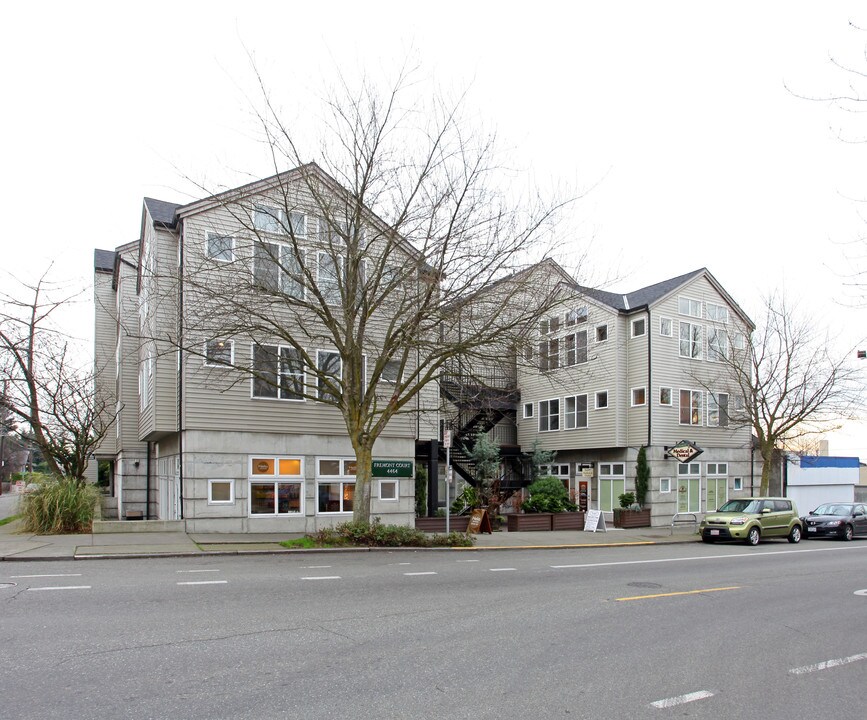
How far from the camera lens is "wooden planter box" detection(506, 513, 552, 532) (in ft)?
84.0

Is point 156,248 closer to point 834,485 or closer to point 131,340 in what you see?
point 131,340

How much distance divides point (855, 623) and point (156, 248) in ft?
59.5

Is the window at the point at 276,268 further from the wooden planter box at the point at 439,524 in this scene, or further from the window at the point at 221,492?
the wooden planter box at the point at 439,524

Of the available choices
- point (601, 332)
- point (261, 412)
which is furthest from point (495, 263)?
point (601, 332)

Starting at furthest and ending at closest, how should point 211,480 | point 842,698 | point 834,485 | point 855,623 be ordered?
point 834,485 < point 211,480 < point 855,623 < point 842,698

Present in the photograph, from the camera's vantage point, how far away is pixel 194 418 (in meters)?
19.9

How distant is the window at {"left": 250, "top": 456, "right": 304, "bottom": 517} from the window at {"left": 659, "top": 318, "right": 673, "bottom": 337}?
18532mm

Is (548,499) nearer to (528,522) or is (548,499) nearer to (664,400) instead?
(528,522)

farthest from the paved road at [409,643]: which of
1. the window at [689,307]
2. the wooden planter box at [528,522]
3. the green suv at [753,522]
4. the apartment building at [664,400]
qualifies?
the window at [689,307]

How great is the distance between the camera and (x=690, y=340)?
3431cm

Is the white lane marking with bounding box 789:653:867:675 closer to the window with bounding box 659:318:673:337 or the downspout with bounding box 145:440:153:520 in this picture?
the downspout with bounding box 145:440:153:520

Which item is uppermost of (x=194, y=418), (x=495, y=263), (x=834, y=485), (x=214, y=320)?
(x=495, y=263)

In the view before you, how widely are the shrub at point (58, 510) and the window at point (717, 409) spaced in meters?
25.8

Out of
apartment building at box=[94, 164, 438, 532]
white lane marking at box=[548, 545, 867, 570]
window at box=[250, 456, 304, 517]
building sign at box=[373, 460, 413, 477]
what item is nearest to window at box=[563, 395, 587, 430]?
white lane marking at box=[548, 545, 867, 570]
